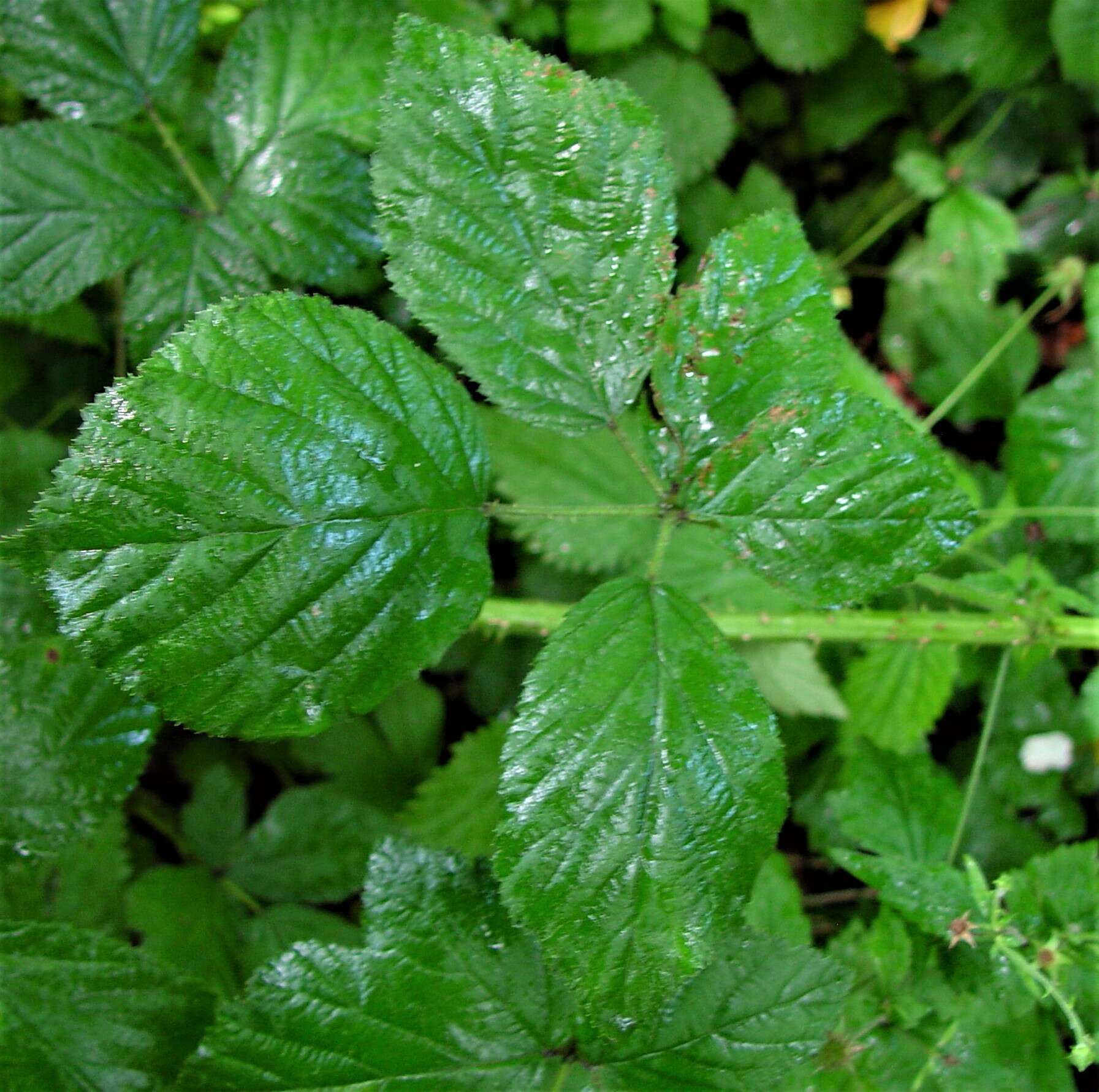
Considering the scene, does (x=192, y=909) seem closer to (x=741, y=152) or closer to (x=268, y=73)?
(x=268, y=73)

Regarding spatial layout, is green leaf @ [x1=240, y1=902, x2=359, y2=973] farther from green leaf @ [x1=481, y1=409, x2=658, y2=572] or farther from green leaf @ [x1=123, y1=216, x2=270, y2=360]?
green leaf @ [x1=123, y1=216, x2=270, y2=360]

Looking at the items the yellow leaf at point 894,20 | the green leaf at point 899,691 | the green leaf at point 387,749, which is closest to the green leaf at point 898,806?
the green leaf at point 899,691

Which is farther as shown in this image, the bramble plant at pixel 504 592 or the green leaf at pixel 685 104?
the green leaf at pixel 685 104

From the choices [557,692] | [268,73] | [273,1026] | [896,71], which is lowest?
[273,1026]

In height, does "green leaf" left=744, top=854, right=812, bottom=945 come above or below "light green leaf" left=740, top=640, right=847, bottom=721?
below

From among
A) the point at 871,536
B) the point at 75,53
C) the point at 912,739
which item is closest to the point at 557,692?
the point at 871,536

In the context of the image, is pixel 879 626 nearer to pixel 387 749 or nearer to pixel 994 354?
pixel 994 354

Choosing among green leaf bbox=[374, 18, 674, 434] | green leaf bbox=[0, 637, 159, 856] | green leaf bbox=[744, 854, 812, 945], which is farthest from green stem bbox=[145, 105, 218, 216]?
green leaf bbox=[744, 854, 812, 945]

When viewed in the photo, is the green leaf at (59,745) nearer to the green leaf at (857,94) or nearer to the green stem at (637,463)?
the green stem at (637,463)
